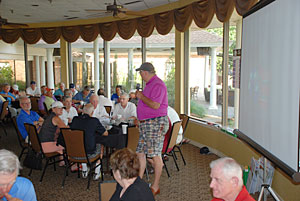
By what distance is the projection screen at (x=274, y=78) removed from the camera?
7.31ft

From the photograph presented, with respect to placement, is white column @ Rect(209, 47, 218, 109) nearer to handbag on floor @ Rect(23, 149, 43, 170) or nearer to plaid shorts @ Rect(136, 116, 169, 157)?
plaid shorts @ Rect(136, 116, 169, 157)

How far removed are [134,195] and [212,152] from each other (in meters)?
4.27

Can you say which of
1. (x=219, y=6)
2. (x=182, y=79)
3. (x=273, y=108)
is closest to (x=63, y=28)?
(x=182, y=79)

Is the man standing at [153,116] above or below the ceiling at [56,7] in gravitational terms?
below

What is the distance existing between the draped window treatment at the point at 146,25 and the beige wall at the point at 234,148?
2.16m

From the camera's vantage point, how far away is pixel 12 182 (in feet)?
6.23

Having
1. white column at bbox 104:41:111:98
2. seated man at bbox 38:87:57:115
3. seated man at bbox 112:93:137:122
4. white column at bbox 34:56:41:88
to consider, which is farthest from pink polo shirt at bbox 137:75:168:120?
white column at bbox 34:56:41:88

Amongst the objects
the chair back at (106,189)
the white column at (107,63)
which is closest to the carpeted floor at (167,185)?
the chair back at (106,189)

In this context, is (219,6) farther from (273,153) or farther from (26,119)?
(26,119)

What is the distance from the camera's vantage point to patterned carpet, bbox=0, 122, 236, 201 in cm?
407

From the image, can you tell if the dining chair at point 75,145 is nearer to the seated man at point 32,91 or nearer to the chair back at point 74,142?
the chair back at point 74,142

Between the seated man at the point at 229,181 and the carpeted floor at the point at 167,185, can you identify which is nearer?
the seated man at the point at 229,181

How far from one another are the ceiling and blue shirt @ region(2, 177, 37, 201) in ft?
16.4

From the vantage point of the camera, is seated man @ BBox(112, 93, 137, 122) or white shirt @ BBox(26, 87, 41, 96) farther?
white shirt @ BBox(26, 87, 41, 96)
